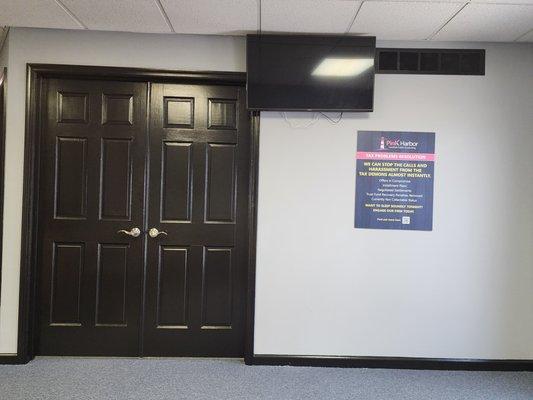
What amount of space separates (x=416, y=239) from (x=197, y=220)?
161 centimetres

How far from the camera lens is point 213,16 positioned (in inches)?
101

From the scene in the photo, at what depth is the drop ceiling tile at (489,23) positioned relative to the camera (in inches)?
94.4

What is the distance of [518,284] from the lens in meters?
2.93

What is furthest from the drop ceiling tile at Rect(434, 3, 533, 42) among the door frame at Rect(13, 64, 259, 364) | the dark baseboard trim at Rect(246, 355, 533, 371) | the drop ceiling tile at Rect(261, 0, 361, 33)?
the dark baseboard trim at Rect(246, 355, 533, 371)

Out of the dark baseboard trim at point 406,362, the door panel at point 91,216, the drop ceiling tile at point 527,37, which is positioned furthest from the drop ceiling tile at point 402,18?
the dark baseboard trim at point 406,362

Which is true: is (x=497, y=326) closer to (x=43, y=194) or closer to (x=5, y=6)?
(x=43, y=194)

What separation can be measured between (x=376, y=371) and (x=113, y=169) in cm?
240

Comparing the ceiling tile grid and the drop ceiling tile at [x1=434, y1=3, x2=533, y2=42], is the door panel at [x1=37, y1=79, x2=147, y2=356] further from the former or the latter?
the drop ceiling tile at [x1=434, y1=3, x2=533, y2=42]

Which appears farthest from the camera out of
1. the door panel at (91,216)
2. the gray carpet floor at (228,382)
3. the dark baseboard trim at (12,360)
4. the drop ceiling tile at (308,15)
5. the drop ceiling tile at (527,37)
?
the door panel at (91,216)

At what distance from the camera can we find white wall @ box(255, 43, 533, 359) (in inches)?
115

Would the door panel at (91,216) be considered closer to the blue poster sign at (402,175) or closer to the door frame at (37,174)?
the door frame at (37,174)

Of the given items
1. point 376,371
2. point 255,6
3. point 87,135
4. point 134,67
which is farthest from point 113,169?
point 376,371

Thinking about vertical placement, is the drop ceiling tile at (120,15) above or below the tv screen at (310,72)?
above

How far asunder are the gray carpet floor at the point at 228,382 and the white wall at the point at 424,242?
171 millimetres
